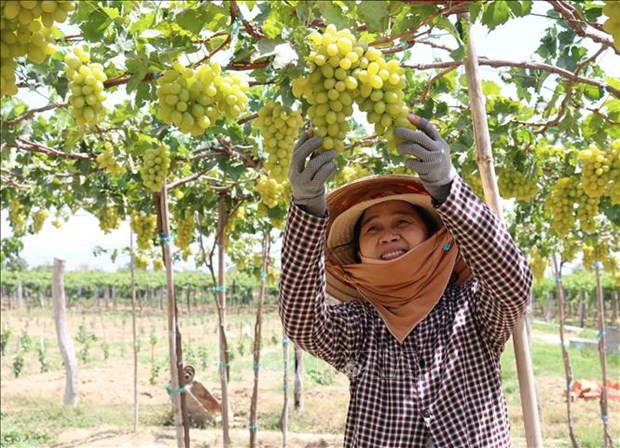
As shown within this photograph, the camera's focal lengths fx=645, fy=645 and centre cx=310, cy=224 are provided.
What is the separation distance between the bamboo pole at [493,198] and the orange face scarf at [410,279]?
0.86 ft

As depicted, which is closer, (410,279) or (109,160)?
(410,279)

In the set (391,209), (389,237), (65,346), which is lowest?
(65,346)

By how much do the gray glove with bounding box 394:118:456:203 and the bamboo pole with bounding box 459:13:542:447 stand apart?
680mm

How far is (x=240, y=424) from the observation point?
920 centimetres

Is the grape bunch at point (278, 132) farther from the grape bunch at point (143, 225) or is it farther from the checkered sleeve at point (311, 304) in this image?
the grape bunch at point (143, 225)

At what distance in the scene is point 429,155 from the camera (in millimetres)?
1524

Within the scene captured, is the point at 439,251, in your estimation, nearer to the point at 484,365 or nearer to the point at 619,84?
the point at 484,365

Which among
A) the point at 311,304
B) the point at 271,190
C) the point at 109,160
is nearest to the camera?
the point at 311,304

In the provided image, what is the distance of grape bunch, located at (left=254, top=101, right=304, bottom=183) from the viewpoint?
157 cm

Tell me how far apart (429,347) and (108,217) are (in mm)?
5377

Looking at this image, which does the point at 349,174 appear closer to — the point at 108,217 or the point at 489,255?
the point at 489,255

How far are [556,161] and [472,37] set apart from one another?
7.50ft

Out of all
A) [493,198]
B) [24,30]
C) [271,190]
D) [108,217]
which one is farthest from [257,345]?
[24,30]

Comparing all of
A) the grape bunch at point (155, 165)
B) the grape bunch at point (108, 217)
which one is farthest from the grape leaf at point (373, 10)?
the grape bunch at point (108, 217)
